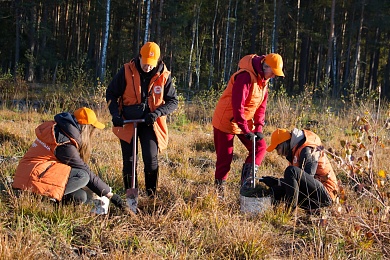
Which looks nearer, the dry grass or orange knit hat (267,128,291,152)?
the dry grass

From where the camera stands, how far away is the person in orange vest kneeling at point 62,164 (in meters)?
3.43

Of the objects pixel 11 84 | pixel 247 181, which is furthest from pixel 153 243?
pixel 11 84

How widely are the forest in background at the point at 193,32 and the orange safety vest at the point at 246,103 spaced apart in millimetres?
16015

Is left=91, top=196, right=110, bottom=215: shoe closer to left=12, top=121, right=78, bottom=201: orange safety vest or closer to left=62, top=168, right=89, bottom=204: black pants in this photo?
left=62, top=168, right=89, bottom=204: black pants

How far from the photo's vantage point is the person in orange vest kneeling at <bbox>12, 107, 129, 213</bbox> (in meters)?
3.43

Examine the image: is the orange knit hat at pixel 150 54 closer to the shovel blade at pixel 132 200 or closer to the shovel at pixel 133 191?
the shovel at pixel 133 191

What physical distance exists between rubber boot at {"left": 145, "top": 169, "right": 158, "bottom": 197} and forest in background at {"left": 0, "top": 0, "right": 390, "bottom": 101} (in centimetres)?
1650

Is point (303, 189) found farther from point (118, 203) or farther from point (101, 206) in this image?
point (101, 206)

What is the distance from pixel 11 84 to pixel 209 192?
1028 cm

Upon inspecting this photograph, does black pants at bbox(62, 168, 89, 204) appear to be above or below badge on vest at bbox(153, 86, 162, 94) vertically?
below

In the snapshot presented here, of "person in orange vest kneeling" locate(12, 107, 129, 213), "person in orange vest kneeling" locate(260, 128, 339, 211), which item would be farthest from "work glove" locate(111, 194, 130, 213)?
"person in orange vest kneeling" locate(260, 128, 339, 211)

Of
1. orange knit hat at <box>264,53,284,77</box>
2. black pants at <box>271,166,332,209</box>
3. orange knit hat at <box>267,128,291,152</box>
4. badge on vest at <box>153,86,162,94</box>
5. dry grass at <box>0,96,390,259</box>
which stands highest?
orange knit hat at <box>264,53,284,77</box>

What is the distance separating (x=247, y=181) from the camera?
14.1 feet

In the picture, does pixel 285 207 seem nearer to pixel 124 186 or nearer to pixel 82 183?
pixel 124 186
